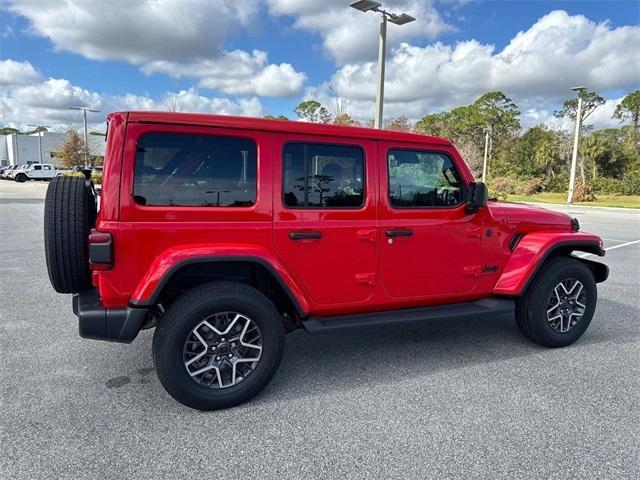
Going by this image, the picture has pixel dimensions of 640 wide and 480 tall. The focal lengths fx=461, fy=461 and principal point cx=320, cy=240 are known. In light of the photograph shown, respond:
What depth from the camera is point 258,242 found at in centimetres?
308

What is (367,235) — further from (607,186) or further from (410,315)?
(607,186)

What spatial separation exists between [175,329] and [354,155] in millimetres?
1734

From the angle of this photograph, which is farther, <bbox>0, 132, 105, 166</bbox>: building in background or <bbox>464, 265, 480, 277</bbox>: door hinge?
<bbox>0, 132, 105, 166</bbox>: building in background

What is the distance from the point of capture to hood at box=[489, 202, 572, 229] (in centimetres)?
392

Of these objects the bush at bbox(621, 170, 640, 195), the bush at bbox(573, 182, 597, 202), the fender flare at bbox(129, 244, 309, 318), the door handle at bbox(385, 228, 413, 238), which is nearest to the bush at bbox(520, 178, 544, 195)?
the bush at bbox(621, 170, 640, 195)

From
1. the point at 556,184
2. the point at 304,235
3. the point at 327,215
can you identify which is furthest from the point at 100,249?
the point at 556,184

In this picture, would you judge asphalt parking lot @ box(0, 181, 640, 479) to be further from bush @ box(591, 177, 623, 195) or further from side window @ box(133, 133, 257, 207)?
bush @ box(591, 177, 623, 195)

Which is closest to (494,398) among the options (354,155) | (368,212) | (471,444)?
(471,444)

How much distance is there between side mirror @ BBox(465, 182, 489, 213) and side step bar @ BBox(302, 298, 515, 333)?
0.82m

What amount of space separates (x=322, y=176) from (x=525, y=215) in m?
1.91

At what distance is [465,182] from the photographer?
3773 mm

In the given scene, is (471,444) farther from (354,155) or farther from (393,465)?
(354,155)

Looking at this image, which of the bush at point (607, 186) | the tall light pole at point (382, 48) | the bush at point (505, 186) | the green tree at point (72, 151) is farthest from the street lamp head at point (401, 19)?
the green tree at point (72, 151)

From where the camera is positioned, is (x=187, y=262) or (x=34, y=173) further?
(x=34, y=173)
